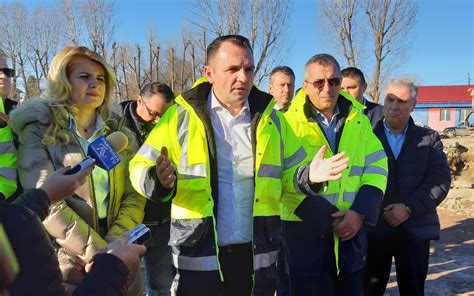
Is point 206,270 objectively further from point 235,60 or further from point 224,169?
point 235,60

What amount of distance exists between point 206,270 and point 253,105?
103 cm

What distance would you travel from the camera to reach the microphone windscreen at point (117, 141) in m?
2.34

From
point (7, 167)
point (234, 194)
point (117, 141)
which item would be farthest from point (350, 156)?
point (7, 167)

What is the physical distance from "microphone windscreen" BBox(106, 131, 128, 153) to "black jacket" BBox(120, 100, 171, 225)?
1.24 m

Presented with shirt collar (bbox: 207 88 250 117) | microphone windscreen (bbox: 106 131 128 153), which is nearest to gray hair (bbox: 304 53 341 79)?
shirt collar (bbox: 207 88 250 117)

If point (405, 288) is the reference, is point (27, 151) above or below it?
above

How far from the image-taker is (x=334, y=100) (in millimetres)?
3191

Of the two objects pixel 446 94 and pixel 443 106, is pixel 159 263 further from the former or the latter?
pixel 446 94

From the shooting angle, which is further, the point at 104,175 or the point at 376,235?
the point at 376,235

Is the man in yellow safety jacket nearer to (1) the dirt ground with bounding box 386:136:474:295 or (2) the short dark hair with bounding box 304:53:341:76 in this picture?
(2) the short dark hair with bounding box 304:53:341:76

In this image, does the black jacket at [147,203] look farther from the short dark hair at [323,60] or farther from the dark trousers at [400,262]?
the dark trousers at [400,262]

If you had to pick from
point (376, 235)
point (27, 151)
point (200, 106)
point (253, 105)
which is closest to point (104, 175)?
point (27, 151)

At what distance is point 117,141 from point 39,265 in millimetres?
1149

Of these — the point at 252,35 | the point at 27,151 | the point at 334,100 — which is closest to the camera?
the point at 27,151
